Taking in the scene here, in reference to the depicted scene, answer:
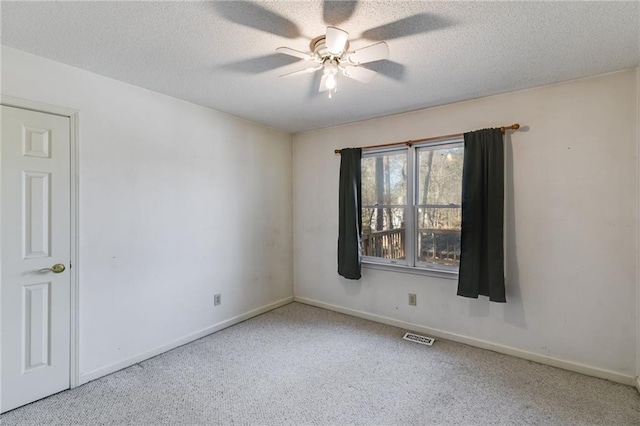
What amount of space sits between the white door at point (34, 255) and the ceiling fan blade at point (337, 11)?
2.07 m

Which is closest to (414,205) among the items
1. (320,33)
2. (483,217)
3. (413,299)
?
(483,217)

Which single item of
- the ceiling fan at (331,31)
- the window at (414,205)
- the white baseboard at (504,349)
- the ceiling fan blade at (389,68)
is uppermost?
the ceiling fan blade at (389,68)

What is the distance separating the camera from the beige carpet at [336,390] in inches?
77.1

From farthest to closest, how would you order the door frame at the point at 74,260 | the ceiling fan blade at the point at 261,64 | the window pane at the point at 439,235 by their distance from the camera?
the window pane at the point at 439,235, the door frame at the point at 74,260, the ceiling fan blade at the point at 261,64

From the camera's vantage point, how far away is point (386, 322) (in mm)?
3520

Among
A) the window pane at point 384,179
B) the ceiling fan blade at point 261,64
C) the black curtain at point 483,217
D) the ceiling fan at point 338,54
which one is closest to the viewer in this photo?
the ceiling fan at point 338,54

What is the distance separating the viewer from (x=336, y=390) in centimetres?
225

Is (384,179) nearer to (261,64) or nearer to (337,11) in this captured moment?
(261,64)

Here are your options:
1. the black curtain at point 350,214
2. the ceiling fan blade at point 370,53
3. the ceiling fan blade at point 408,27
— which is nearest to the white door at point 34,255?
the ceiling fan blade at point 370,53

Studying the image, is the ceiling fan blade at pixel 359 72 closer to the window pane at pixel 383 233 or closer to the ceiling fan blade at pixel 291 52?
the ceiling fan blade at pixel 291 52

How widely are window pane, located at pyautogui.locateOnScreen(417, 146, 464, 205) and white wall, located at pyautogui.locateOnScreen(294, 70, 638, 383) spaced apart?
235mm

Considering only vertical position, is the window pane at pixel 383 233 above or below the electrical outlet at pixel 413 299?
above

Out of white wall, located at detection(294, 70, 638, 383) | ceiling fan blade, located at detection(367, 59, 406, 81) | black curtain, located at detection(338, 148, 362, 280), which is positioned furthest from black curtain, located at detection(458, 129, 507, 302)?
black curtain, located at detection(338, 148, 362, 280)

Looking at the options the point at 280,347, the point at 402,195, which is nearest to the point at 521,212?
the point at 402,195
